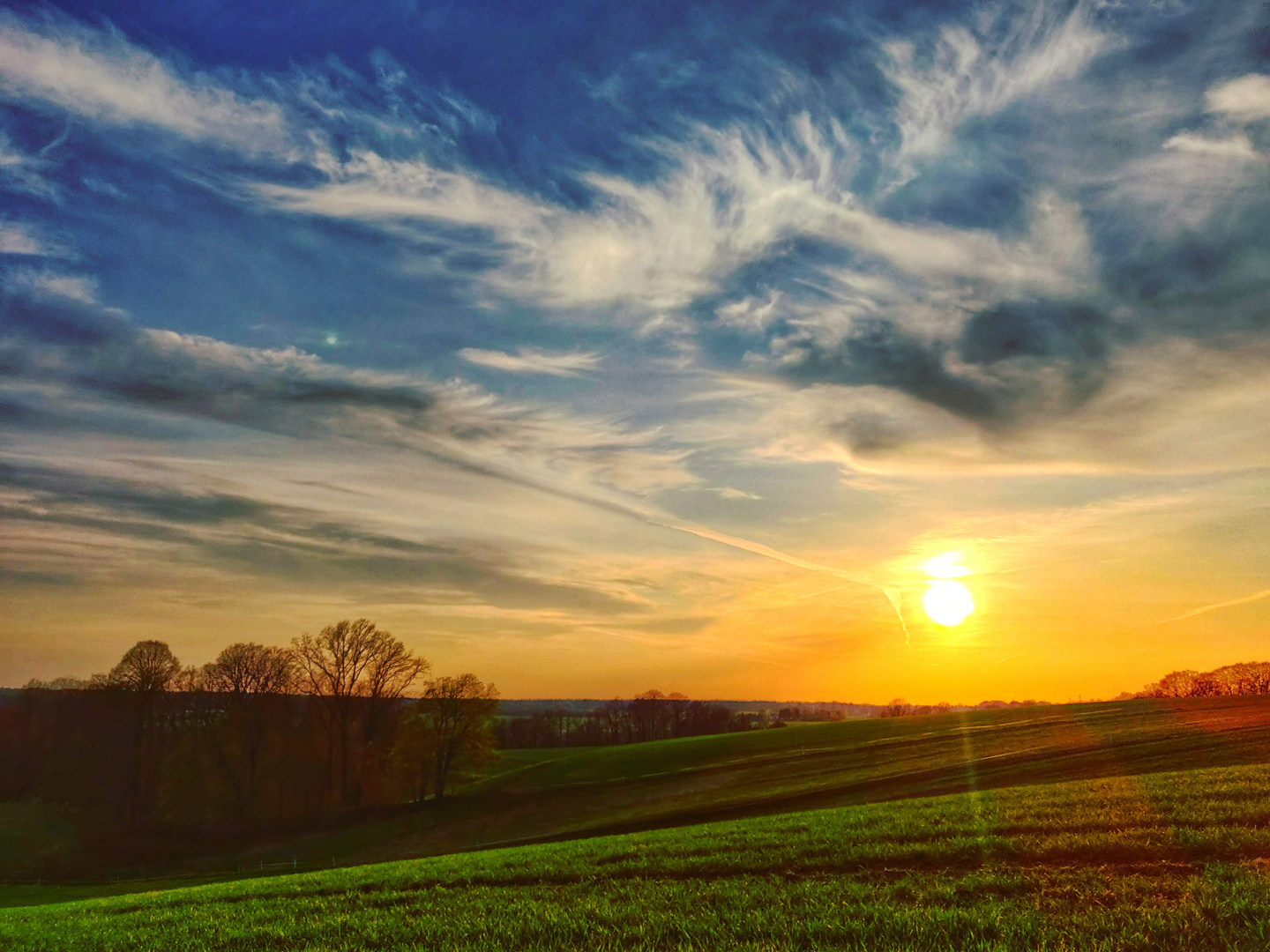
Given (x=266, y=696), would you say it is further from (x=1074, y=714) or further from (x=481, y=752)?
(x=1074, y=714)

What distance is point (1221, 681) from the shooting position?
92.1 m

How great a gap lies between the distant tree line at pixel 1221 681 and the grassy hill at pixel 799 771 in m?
31.5

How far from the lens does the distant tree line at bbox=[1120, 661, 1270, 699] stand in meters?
88.2

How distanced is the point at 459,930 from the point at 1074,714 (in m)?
68.9

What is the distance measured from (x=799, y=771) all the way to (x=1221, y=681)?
74.6 m

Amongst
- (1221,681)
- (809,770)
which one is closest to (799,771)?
(809,770)

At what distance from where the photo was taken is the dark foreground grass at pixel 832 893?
7887 mm

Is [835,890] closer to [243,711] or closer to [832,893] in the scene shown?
[832,893]

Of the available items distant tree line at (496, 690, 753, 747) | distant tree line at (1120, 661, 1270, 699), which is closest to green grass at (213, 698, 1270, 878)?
distant tree line at (1120, 661, 1270, 699)

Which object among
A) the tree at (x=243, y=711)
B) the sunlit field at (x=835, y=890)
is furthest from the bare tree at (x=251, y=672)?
the sunlit field at (x=835, y=890)

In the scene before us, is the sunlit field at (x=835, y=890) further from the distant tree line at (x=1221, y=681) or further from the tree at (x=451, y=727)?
the distant tree line at (x=1221, y=681)

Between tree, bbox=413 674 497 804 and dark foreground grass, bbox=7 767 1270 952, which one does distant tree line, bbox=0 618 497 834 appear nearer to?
tree, bbox=413 674 497 804

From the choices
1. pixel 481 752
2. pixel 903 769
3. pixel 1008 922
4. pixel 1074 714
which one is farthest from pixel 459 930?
pixel 481 752

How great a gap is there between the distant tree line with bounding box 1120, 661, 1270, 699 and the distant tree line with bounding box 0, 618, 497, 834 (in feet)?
297
